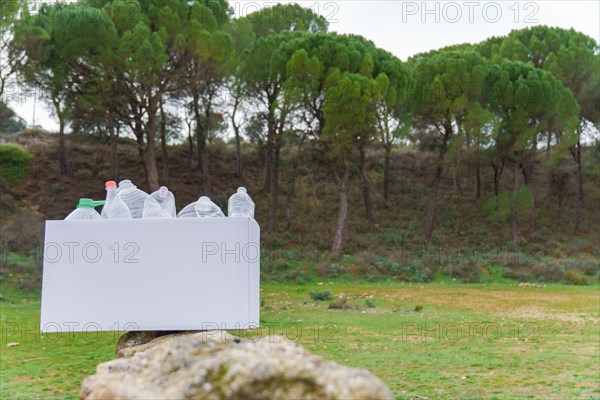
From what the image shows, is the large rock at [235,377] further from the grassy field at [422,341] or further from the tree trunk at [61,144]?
the tree trunk at [61,144]

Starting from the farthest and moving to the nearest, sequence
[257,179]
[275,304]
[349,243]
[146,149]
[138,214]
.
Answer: [257,179] < [349,243] < [146,149] < [275,304] < [138,214]

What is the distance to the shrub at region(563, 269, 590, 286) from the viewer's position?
1591cm

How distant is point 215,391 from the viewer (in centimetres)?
148

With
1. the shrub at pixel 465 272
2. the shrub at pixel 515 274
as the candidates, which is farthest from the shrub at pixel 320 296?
the shrub at pixel 515 274

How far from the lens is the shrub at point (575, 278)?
52.2 ft

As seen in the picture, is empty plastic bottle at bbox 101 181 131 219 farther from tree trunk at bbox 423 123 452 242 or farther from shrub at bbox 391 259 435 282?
tree trunk at bbox 423 123 452 242

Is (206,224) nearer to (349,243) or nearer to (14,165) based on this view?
(349,243)

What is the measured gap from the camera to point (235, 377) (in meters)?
1.48

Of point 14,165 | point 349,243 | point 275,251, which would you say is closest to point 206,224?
point 275,251

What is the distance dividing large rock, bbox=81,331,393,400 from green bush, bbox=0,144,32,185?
2184 cm

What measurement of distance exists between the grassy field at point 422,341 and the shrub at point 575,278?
81.5 inches

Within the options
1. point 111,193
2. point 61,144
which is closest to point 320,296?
point 111,193

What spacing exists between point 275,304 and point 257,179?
584 inches

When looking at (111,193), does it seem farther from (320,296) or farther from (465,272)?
(465,272)
